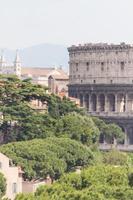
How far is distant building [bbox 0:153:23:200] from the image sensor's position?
2790 inches

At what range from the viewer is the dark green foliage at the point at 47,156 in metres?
76.2

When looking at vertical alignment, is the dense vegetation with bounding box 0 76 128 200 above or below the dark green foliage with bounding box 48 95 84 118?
below

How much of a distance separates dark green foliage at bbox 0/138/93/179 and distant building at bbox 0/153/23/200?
3.37 metres

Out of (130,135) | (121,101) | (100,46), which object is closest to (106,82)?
(121,101)

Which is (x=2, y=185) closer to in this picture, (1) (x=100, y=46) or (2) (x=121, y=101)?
(2) (x=121, y=101)

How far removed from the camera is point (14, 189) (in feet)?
234

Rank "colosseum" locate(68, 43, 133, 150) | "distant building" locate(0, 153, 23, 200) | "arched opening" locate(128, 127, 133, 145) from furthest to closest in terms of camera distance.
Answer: "colosseum" locate(68, 43, 133, 150) → "arched opening" locate(128, 127, 133, 145) → "distant building" locate(0, 153, 23, 200)

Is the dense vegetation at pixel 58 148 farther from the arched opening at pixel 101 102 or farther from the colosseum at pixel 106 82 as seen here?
the arched opening at pixel 101 102

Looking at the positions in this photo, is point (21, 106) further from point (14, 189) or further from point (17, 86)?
point (14, 189)

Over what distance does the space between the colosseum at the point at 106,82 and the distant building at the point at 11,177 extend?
2824 inches

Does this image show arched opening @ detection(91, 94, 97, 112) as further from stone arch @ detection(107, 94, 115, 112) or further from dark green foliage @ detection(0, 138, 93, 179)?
dark green foliage @ detection(0, 138, 93, 179)

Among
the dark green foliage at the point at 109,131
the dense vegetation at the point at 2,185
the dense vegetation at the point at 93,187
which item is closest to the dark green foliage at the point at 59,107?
the dark green foliage at the point at 109,131

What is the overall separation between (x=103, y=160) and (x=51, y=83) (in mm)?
78104

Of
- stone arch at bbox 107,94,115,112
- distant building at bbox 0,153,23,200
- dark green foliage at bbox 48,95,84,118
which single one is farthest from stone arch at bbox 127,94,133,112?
distant building at bbox 0,153,23,200
